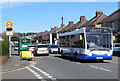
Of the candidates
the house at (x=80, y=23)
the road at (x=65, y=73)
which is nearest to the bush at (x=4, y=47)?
the road at (x=65, y=73)

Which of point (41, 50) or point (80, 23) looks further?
point (80, 23)

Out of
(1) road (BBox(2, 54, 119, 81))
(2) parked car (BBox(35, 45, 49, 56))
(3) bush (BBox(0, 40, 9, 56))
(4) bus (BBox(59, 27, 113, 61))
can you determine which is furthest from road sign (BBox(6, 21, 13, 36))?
(1) road (BBox(2, 54, 119, 81))

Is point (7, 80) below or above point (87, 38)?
below

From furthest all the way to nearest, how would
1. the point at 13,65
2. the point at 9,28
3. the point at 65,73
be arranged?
the point at 9,28, the point at 13,65, the point at 65,73

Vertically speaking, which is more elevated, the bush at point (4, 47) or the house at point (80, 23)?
the house at point (80, 23)

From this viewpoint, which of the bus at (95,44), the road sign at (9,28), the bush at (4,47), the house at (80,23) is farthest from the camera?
the house at (80,23)

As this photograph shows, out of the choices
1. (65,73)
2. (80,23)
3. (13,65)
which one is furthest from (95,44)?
(80,23)

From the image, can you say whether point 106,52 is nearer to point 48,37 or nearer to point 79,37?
point 79,37

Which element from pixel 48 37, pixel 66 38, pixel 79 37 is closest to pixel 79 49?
pixel 79 37

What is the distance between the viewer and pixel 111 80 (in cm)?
1116

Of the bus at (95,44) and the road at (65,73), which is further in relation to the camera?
the bus at (95,44)

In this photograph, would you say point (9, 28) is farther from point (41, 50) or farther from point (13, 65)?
point (13, 65)

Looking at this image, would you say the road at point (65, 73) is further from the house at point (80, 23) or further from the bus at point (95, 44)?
the house at point (80, 23)

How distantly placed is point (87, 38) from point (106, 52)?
1925mm
